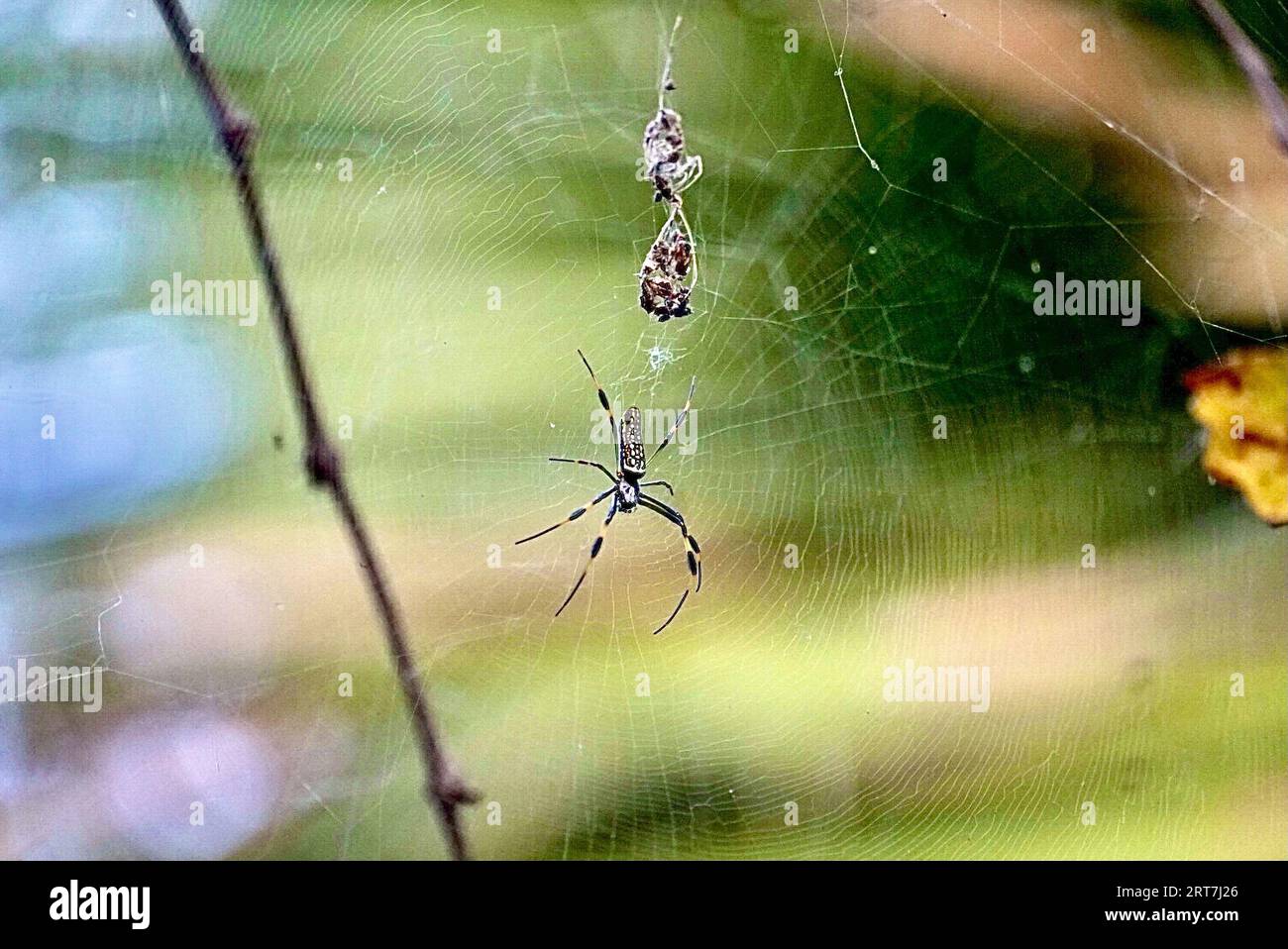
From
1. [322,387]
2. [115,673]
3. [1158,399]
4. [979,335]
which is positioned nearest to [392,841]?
[115,673]

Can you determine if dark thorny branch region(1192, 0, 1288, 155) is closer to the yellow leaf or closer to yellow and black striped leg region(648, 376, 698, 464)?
the yellow leaf

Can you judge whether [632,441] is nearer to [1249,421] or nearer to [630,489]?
[630,489]

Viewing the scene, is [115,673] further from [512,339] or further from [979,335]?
[979,335]

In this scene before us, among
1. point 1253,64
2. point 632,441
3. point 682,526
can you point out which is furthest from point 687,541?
point 1253,64

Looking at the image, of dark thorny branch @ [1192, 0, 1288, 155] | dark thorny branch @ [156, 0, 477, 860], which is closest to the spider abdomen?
dark thorny branch @ [156, 0, 477, 860]

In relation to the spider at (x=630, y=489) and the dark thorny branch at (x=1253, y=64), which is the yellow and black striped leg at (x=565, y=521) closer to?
the spider at (x=630, y=489)

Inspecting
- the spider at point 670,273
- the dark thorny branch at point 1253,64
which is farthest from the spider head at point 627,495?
the dark thorny branch at point 1253,64
